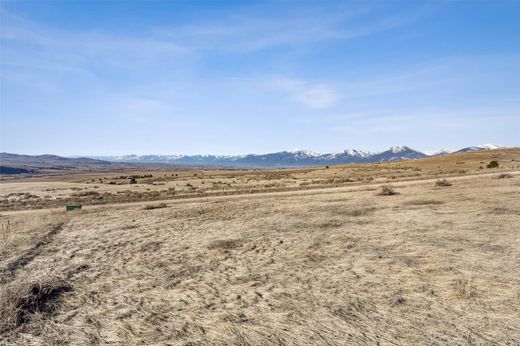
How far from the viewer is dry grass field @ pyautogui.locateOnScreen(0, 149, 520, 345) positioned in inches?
306

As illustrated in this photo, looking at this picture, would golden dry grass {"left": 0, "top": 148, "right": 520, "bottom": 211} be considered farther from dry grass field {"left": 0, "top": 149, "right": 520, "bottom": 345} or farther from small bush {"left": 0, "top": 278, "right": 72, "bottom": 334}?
small bush {"left": 0, "top": 278, "right": 72, "bottom": 334}

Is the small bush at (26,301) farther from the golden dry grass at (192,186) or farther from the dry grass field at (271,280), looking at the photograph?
the golden dry grass at (192,186)

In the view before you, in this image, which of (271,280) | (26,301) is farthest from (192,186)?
(26,301)

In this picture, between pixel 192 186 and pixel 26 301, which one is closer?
pixel 26 301

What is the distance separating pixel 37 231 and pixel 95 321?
42.3 feet

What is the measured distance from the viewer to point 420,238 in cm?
1503

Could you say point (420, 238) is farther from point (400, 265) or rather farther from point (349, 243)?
point (400, 265)

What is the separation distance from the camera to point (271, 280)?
1091cm

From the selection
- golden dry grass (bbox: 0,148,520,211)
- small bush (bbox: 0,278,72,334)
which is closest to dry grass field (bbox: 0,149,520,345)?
small bush (bbox: 0,278,72,334)

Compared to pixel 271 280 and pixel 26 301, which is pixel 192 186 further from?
pixel 26 301

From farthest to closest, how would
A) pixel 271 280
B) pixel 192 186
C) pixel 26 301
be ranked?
pixel 192 186
pixel 271 280
pixel 26 301

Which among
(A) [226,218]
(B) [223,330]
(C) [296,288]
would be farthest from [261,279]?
(A) [226,218]

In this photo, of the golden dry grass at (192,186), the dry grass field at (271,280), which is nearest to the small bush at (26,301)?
the dry grass field at (271,280)

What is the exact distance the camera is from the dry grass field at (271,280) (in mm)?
7777
